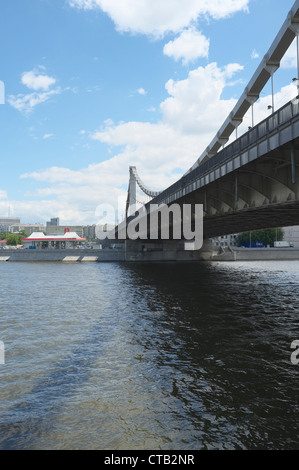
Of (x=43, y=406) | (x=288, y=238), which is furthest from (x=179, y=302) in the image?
(x=288, y=238)

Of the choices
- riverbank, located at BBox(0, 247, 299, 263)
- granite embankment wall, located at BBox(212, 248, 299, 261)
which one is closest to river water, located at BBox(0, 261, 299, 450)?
riverbank, located at BBox(0, 247, 299, 263)

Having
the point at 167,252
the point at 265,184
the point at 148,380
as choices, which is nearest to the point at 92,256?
the point at 167,252

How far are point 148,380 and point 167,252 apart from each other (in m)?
76.2

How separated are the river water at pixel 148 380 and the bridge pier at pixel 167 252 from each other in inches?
2570

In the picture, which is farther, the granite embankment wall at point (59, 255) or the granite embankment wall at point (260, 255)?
the granite embankment wall at point (260, 255)

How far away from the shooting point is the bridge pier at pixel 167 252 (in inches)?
3393

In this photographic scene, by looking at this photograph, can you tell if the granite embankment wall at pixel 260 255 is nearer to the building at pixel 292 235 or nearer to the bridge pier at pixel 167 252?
the bridge pier at pixel 167 252

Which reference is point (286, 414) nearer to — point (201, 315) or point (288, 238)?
point (201, 315)

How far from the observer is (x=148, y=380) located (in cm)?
1002

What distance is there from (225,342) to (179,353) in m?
2.40

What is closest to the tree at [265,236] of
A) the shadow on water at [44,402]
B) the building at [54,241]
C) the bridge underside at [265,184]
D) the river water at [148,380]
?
the building at [54,241]

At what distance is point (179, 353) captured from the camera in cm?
1255

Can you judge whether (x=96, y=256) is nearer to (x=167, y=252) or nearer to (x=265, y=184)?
(x=167, y=252)

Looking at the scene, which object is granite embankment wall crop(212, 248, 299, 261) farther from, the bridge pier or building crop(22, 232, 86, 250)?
building crop(22, 232, 86, 250)
